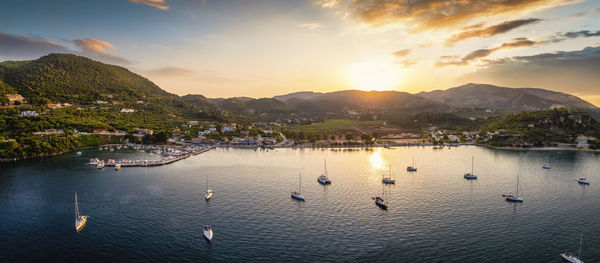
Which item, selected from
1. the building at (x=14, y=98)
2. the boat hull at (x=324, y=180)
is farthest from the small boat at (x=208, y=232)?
the building at (x=14, y=98)

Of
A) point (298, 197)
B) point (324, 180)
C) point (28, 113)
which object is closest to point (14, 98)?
point (28, 113)

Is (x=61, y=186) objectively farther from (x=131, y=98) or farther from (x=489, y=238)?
(x=131, y=98)

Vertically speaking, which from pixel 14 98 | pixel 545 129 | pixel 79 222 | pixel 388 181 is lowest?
pixel 388 181

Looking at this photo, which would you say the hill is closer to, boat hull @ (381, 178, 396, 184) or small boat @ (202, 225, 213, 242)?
boat hull @ (381, 178, 396, 184)

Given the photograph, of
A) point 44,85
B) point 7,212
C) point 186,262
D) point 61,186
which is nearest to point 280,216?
point 186,262

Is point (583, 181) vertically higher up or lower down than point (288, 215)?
higher up

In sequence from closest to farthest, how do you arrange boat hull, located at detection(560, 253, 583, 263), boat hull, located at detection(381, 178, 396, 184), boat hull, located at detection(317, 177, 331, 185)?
boat hull, located at detection(560, 253, 583, 263) < boat hull, located at detection(317, 177, 331, 185) < boat hull, located at detection(381, 178, 396, 184)

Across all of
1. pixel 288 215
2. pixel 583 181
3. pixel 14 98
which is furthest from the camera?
pixel 14 98

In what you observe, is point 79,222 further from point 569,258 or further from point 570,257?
point 570,257

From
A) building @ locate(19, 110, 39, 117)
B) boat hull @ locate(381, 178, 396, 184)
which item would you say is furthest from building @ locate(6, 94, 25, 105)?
boat hull @ locate(381, 178, 396, 184)
